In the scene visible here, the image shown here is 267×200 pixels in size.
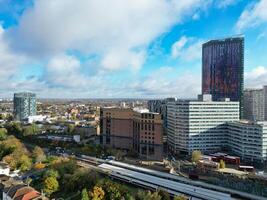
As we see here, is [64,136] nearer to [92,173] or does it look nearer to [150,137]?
[150,137]

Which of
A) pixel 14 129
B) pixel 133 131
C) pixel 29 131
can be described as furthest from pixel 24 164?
pixel 14 129

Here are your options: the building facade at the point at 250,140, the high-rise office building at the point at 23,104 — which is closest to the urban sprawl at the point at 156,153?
the building facade at the point at 250,140

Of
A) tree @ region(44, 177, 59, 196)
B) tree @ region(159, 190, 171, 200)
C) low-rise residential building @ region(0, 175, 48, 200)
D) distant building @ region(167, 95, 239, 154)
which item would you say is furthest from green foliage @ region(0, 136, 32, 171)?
distant building @ region(167, 95, 239, 154)

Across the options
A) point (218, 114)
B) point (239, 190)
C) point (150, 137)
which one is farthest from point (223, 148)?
point (239, 190)

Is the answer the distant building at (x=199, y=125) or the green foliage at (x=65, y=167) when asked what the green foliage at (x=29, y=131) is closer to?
the distant building at (x=199, y=125)

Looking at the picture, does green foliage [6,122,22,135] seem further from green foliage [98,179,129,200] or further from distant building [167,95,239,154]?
green foliage [98,179,129,200]

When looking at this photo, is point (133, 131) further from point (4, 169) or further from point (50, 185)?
point (50, 185)
